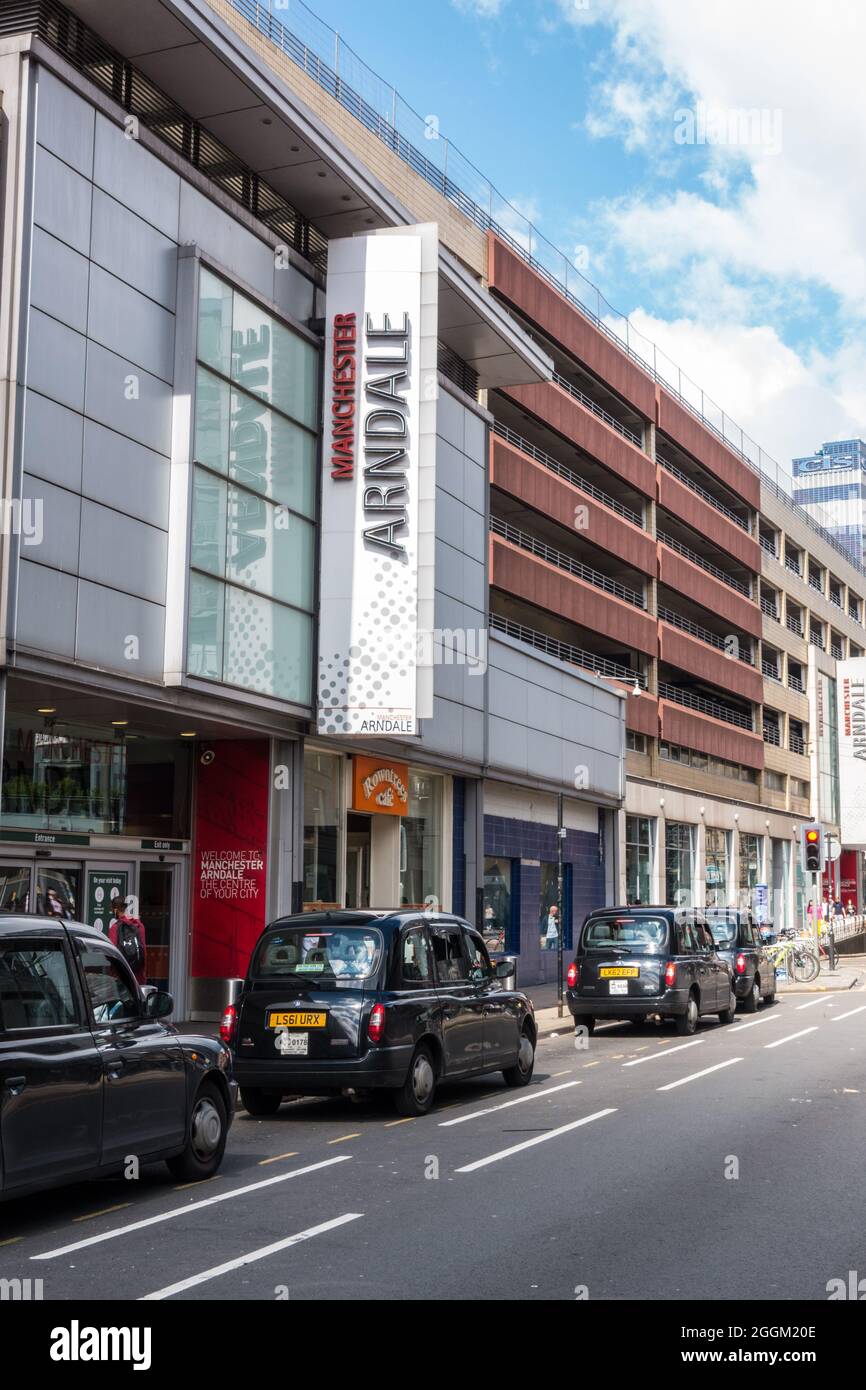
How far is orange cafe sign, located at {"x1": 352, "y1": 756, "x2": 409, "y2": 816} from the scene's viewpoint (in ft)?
77.7

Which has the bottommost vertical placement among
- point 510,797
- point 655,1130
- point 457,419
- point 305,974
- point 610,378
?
point 655,1130

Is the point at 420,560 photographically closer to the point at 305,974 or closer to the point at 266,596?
the point at 266,596

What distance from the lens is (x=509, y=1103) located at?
14281 millimetres

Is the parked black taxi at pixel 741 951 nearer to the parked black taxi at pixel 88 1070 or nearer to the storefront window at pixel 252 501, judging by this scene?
the storefront window at pixel 252 501

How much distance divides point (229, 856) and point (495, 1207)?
12407mm

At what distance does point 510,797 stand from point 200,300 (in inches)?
573

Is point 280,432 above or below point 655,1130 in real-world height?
above

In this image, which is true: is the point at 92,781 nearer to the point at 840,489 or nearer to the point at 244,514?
the point at 244,514

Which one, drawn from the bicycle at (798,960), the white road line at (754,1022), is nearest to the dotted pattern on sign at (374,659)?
the white road line at (754,1022)

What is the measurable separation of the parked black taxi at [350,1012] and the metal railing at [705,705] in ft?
111

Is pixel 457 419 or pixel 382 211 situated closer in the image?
pixel 382 211
